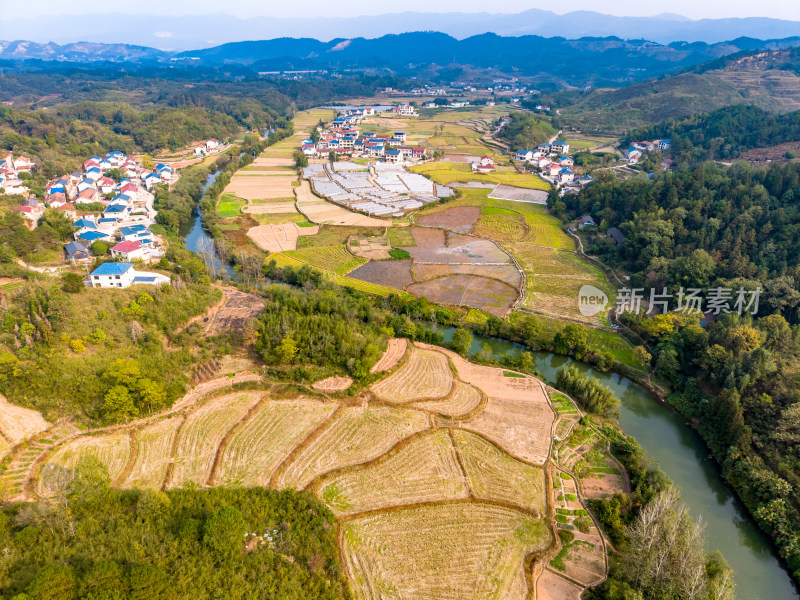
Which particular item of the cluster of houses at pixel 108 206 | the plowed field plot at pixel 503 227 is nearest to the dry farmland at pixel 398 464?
the cluster of houses at pixel 108 206

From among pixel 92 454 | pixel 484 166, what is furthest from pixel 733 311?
pixel 484 166

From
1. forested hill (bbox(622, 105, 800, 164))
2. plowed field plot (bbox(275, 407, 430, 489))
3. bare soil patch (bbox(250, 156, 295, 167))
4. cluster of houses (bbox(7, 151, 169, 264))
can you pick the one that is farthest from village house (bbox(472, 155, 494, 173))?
plowed field plot (bbox(275, 407, 430, 489))

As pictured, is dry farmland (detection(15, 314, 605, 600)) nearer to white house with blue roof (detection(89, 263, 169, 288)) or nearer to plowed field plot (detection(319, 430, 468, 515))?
plowed field plot (detection(319, 430, 468, 515))

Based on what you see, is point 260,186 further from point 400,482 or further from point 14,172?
point 400,482

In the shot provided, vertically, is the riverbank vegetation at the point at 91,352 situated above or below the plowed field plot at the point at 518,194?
above

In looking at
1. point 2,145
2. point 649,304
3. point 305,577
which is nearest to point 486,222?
point 649,304

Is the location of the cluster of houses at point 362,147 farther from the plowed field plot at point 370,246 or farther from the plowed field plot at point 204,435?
the plowed field plot at point 204,435

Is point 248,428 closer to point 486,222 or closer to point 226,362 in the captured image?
point 226,362

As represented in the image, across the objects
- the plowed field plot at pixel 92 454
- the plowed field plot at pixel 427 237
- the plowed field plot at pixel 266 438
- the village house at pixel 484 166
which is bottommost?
the plowed field plot at pixel 266 438
